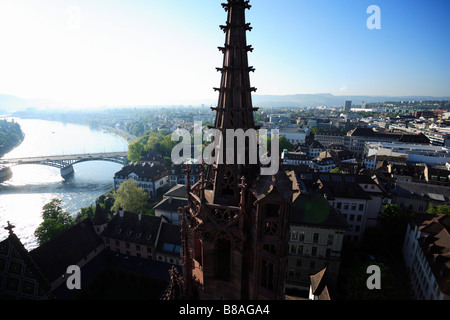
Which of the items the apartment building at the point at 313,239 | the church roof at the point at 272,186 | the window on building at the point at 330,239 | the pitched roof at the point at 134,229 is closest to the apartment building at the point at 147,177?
the pitched roof at the point at 134,229

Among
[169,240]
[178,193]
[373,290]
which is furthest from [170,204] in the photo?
[373,290]

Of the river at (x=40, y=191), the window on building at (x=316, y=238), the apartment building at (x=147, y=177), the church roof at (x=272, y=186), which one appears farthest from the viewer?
the apartment building at (x=147, y=177)

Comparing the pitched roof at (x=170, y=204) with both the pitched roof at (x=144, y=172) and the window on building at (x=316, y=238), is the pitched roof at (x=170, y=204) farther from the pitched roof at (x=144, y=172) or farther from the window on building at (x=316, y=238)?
the pitched roof at (x=144, y=172)

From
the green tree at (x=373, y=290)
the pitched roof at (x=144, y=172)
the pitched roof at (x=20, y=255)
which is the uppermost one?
the pitched roof at (x=20, y=255)

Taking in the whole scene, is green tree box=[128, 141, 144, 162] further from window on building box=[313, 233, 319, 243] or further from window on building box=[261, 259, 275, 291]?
window on building box=[261, 259, 275, 291]

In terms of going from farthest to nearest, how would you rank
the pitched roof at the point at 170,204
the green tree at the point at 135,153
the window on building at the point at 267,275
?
1. the green tree at the point at 135,153
2. the pitched roof at the point at 170,204
3. the window on building at the point at 267,275

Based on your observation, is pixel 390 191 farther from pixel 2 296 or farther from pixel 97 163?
pixel 97 163

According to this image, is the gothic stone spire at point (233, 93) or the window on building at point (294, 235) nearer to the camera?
the gothic stone spire at point (233, 93)

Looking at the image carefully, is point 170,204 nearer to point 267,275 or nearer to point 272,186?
point 267,275
